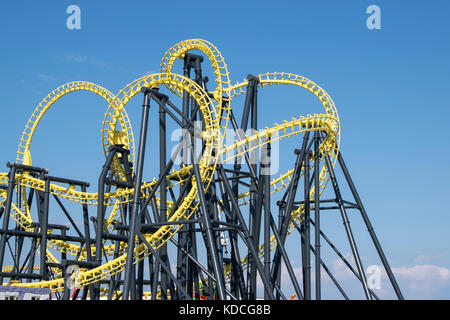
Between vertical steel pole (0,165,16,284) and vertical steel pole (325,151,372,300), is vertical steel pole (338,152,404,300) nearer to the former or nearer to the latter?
vertical steel pole (325,151,372,300)

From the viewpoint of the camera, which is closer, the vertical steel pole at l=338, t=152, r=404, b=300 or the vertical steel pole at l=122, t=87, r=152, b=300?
the vertical steel pole at l=122, t=87, r=152, b=300

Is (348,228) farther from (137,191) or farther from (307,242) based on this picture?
(137,191)

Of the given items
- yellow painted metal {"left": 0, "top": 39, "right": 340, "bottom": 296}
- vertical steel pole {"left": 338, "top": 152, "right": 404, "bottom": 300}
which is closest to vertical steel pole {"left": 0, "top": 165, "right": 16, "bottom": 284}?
yellow painted metal {"left": 0, "top": 39, "right": 340, "bottom": 296}

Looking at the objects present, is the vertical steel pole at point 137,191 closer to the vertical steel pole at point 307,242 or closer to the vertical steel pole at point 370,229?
the vertical steel pole at point 307,242

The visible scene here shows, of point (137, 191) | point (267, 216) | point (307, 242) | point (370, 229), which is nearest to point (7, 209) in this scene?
point (137, 191)

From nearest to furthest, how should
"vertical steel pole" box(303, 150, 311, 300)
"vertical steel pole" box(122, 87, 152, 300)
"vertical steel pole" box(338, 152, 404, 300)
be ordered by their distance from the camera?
1. "vertical steel pole" box(122, 87, 152, 300)
2. "vertical steel pole" box(303, 150, 311, 300)
3. "vertical steel pole" box(338, 152, 404, 300)

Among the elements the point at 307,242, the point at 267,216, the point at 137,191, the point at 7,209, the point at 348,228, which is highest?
the point at 7,209

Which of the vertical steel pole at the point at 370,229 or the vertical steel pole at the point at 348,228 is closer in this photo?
the vertical steel pole at the point at 348,228

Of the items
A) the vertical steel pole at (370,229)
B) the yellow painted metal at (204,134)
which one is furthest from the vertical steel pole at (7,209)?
the vertical steel pole at (370,229)

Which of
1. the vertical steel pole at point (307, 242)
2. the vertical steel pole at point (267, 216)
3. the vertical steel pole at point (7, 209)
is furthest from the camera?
the vertical steel pole at point (7, 209)

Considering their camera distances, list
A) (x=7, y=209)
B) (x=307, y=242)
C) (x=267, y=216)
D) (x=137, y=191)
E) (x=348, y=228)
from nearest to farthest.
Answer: (x=137, y=191) < (x=267, y=216) < (x=348, y=228) < (x=307, y=242) < (x=7, y=209)
